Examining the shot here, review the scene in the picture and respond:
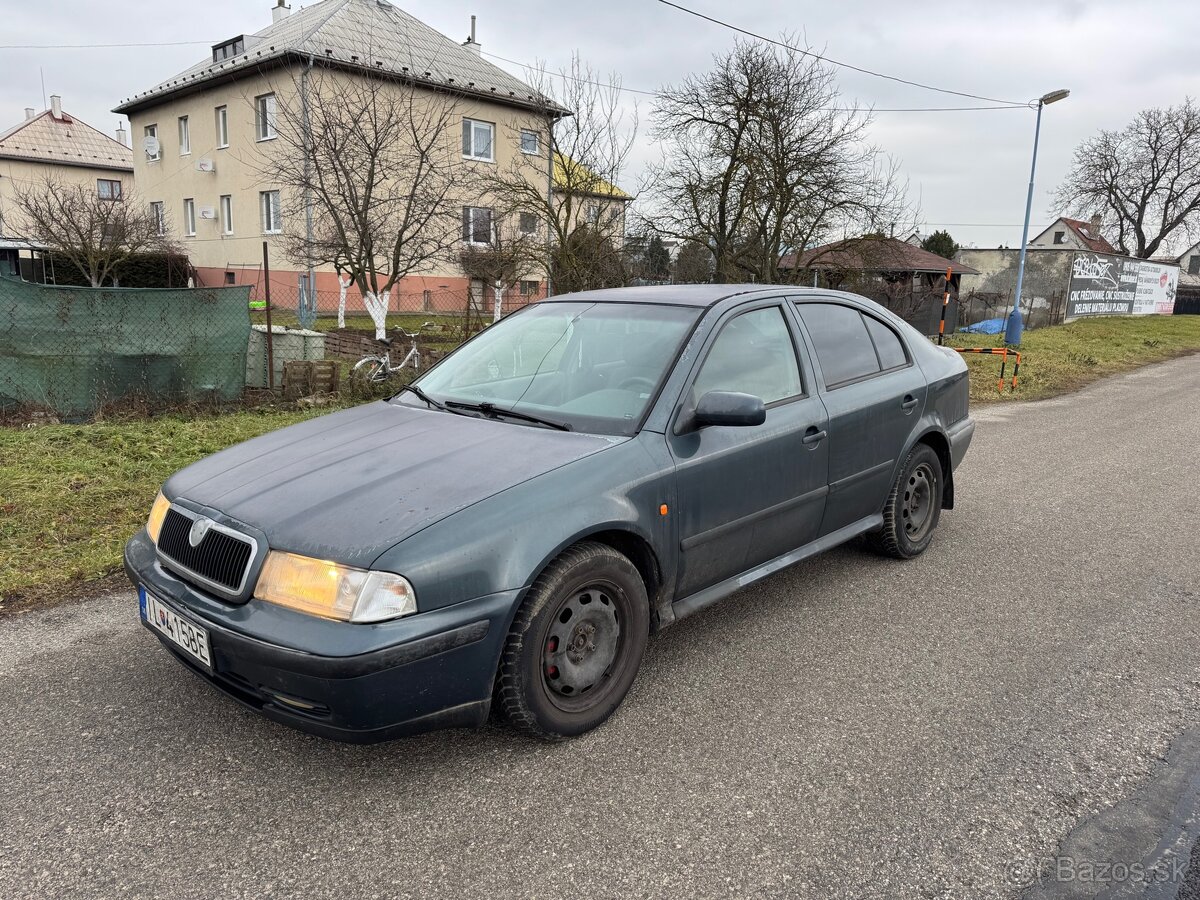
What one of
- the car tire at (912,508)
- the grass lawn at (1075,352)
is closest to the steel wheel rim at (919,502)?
the car tire at (912,508)

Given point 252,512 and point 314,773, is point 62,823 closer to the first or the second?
point 314,773

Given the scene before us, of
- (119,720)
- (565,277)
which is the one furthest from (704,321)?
(565,277)

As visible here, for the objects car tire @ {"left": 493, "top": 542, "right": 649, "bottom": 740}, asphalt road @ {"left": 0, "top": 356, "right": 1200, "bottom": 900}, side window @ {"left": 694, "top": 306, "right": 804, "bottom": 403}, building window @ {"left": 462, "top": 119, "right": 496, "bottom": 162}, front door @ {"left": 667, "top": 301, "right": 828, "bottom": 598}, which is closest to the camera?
asphalt road @ {"left": 0, "top": 356, "right": 1200, "bottom": 900}

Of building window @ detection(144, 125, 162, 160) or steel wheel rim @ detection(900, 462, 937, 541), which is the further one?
building window @ detection(144, 125, 162, 160)

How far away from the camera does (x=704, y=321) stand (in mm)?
3482

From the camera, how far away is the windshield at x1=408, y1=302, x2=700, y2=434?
10.7 feet

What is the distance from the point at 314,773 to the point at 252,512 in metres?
0.88

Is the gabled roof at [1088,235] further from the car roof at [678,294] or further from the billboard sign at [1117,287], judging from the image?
the car roof at [678,294]

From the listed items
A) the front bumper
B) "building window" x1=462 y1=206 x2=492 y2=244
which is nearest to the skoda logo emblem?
the front bumper

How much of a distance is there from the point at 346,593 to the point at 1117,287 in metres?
40.1

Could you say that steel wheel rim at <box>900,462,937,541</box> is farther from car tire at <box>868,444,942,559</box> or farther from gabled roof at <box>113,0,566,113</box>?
gabled roof at <box>113,0,566,113</box>

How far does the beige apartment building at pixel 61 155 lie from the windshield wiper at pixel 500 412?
4906 centimetres

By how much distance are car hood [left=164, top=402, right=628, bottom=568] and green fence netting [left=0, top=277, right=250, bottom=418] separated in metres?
5.49

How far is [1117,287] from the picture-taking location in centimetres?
3434
